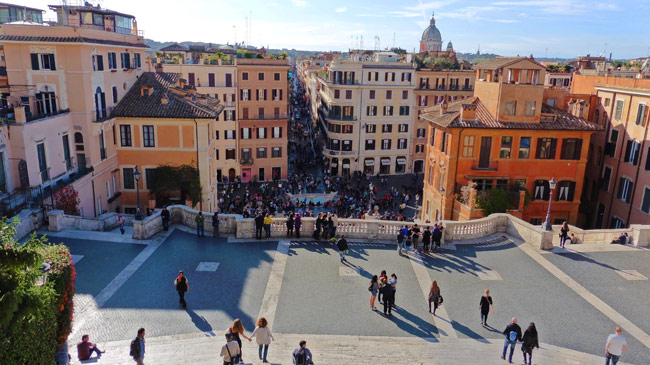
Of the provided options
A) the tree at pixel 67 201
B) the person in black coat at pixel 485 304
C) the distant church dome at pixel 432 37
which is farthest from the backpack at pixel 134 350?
the distant church dome at pixel 432 37

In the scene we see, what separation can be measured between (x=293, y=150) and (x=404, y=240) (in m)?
59.6

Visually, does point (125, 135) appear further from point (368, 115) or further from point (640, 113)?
point (368, 115)

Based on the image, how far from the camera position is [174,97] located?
35.6 m

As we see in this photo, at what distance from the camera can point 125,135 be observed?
115ft

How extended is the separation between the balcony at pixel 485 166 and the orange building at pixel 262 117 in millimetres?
32839

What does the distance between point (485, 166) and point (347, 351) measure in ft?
77.7

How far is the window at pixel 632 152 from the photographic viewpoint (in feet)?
110

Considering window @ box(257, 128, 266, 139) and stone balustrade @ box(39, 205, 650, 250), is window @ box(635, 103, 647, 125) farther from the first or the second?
window @ box(257, 128, 266, 139)

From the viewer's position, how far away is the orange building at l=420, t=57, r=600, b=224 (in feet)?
112

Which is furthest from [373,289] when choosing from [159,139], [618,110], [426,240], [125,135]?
[618,110]

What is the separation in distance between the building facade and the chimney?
24562 millimetres

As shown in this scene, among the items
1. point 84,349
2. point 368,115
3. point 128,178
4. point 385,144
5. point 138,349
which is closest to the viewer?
point 138,349

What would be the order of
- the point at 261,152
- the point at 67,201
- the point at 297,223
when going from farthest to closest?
the point at 261,152 → the point at 67,201 → the point at 297,223

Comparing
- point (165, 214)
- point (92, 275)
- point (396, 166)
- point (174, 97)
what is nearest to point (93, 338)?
point (92, 275)
